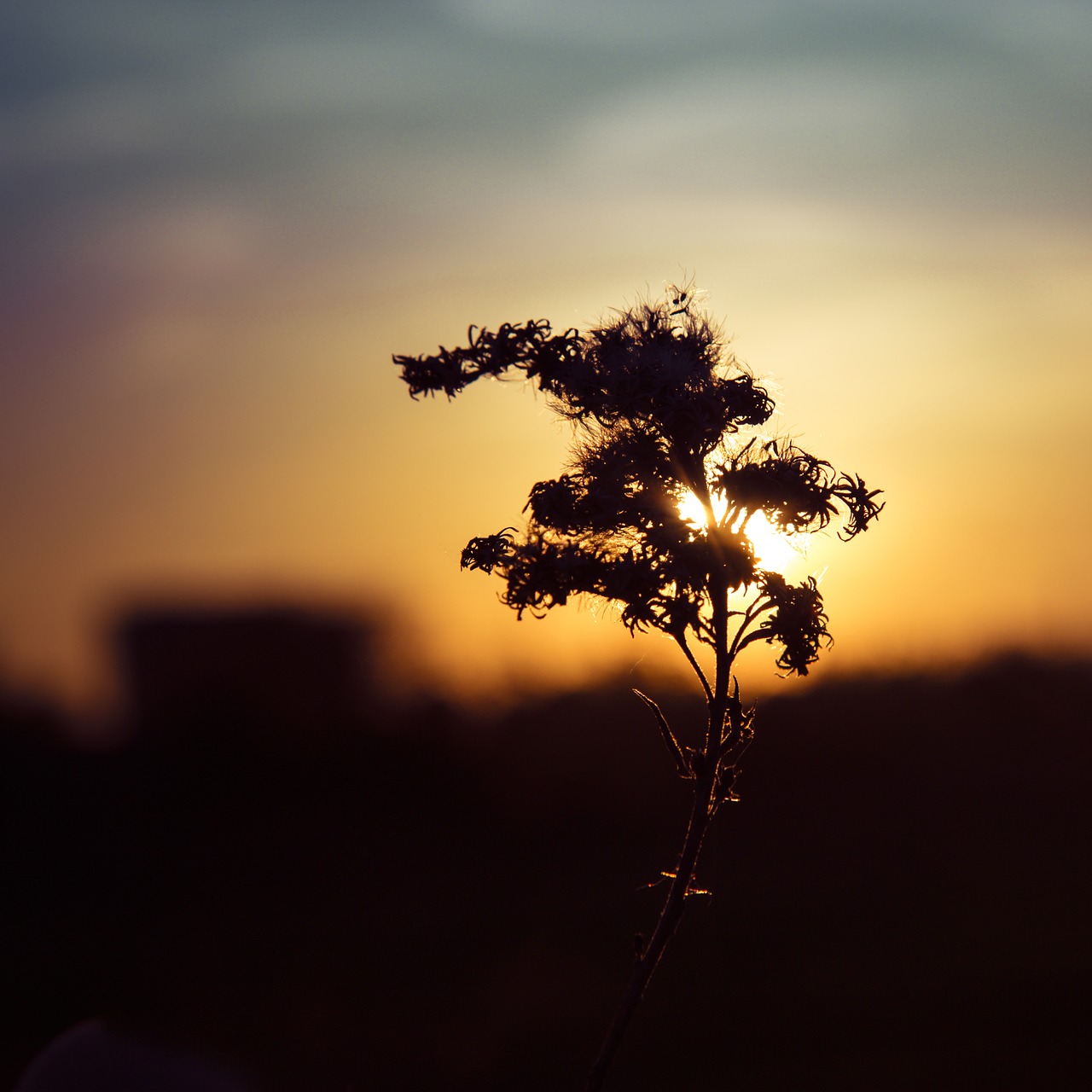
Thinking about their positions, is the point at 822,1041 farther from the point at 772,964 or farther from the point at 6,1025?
the point at 6,1025

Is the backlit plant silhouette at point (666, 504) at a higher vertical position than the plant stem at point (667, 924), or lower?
higher

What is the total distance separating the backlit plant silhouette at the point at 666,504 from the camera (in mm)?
6770

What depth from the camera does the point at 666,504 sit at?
7016 millimetres

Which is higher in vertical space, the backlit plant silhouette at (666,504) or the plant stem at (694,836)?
the backlit plant silhouette at (666,504)

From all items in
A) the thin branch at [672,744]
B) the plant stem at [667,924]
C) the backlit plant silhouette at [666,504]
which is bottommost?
the plant stem at [667,924]

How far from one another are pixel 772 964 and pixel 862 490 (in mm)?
15444

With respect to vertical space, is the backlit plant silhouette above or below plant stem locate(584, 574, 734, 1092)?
above

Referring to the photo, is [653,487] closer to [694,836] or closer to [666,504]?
[666,504]

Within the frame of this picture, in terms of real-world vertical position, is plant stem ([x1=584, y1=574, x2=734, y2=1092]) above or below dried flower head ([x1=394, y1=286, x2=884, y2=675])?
below

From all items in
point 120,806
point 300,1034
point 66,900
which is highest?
point 120,806

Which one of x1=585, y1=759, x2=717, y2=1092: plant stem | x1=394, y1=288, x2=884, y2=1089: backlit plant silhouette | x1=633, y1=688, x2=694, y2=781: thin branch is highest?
x1=394, y1=288, x2=884, y2=1089: backlit plant silhouette

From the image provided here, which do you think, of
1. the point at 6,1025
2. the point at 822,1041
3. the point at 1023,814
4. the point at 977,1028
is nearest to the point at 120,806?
the point at 6,1025

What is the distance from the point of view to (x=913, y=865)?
24469 mm

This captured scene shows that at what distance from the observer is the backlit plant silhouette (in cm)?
677
